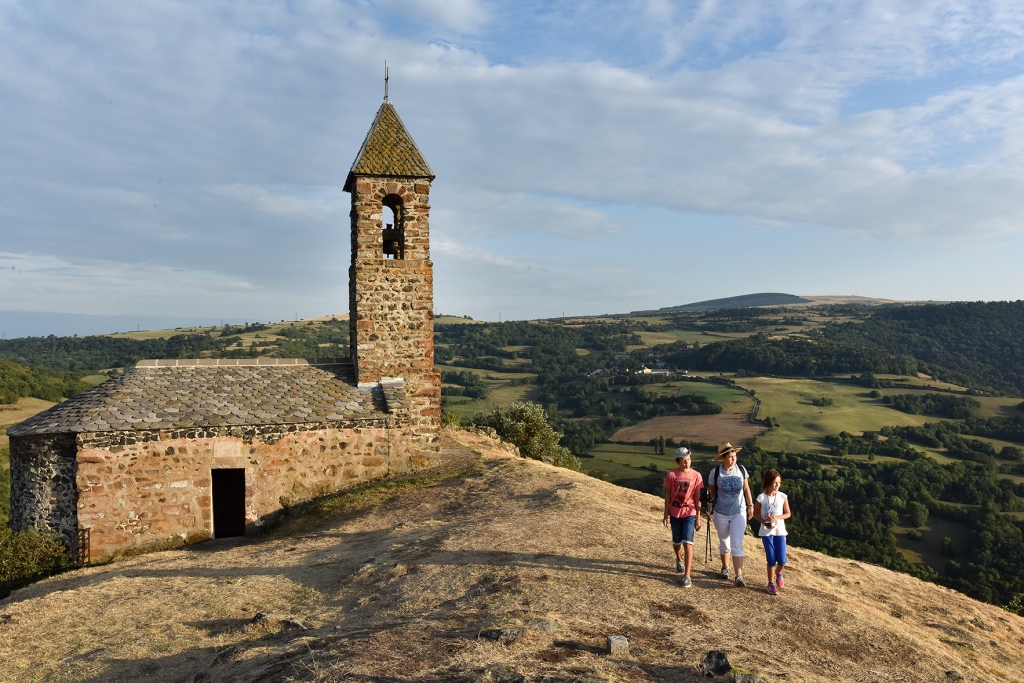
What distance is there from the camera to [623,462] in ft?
172

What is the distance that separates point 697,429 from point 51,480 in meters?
54.1

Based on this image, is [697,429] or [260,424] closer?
[260,424]

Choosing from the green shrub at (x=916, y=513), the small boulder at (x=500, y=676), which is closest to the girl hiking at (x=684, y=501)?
the small boulder at (x=500, y=676)

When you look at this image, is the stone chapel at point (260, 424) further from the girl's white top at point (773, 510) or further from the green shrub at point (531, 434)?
the girl's white top at point (773, 510)

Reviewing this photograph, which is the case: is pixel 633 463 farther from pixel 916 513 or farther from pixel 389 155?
pixel 389 155

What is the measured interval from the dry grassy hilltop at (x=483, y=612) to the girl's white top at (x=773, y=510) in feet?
2.76

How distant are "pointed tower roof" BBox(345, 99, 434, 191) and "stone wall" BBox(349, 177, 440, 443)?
0.82 feet

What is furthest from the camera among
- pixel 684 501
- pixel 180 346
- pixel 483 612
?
pixel 180 346

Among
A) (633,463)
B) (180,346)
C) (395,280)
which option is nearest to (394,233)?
(395,280)

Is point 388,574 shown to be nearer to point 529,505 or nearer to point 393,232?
point 529,505

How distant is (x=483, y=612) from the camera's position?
755 centimetres

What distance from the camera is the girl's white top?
8328 mm

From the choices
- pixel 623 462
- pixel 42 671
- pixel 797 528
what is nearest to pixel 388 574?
pixel 42 671

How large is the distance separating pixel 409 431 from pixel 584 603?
A: 29.9ft
